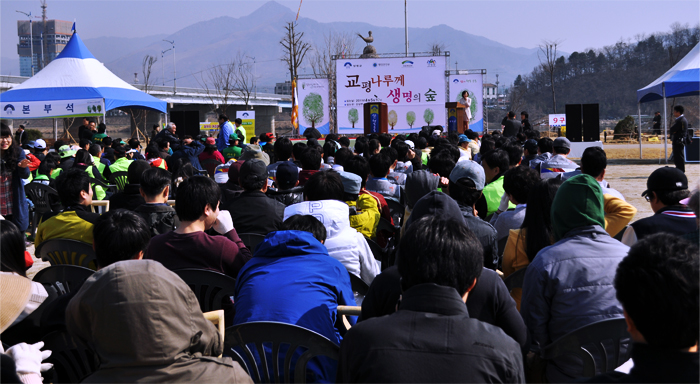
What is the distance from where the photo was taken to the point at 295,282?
2.51m

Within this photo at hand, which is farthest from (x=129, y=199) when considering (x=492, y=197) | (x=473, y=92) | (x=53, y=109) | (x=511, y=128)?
(x=473, y=92)

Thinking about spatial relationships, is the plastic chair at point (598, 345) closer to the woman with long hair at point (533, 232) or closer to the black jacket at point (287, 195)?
the woman with long hair at point (533, 232)

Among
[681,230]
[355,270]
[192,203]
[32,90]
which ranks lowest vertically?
[355,270]

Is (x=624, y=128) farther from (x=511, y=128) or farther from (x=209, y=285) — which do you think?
(x=209, y=285)

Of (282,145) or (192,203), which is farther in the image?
(282,145)

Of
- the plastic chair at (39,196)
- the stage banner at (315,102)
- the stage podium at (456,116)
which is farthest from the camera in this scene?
the stage banner at (315,102)

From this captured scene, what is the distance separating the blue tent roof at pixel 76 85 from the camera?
14555 mm

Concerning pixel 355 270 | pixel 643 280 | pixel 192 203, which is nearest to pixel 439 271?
pixel 643 280

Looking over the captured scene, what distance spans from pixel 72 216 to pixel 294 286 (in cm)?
236

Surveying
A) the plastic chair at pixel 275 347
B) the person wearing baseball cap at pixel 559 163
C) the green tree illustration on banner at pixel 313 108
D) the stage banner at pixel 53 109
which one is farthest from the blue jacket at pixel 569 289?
the green tree illustration on banner at pixel 313 108

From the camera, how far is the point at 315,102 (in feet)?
84.5

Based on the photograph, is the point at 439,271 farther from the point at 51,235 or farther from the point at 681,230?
the point at 51,235

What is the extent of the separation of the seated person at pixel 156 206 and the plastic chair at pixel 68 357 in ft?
6.03

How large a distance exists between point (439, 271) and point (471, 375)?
34cm
